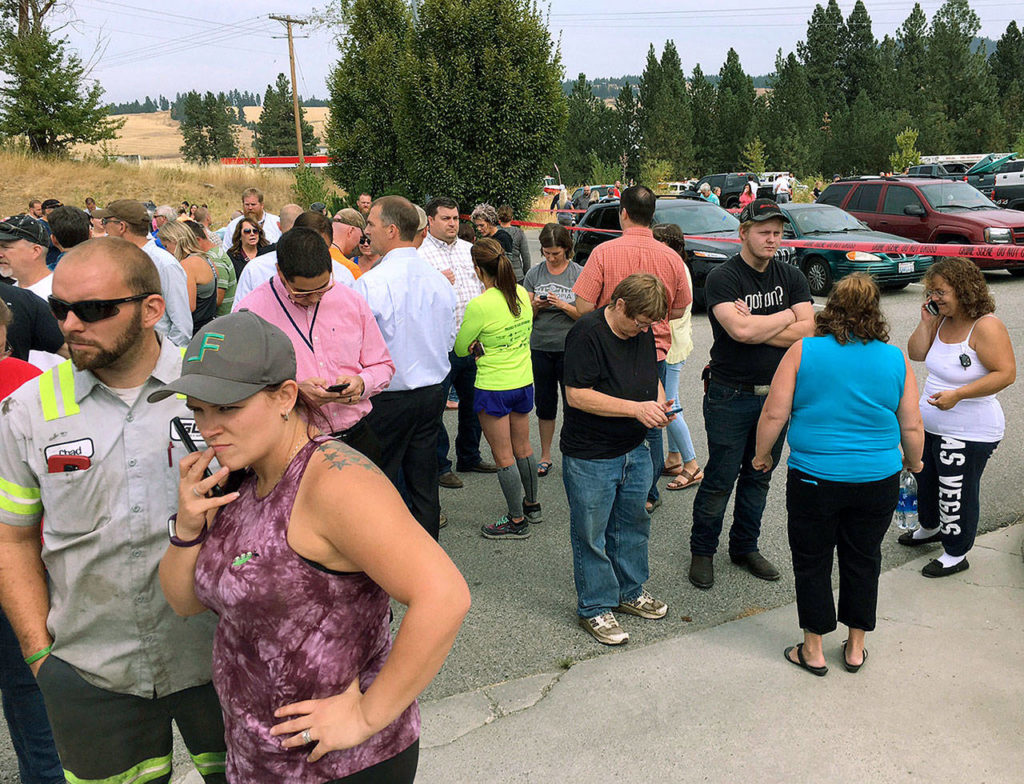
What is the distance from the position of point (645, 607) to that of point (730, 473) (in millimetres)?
897

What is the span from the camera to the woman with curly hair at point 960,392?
4258mm

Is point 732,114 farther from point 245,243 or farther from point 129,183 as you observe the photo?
point 245,243

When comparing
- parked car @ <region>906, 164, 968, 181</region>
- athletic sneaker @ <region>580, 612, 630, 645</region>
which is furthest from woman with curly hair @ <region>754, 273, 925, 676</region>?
parked car @ <region>906, 164, 968, 181</region>

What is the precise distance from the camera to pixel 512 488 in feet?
16.6

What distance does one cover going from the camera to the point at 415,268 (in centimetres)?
433

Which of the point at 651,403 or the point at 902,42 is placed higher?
the point at 902,42

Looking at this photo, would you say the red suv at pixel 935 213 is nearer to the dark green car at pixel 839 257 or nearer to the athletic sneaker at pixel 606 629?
the dark green car at pixel 839 257

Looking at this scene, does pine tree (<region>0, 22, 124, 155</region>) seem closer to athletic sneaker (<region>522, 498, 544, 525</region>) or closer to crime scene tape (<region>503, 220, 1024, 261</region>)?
crime scene tape (<region>503, 220, 1024, 261</region>)

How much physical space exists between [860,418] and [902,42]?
83444 mm

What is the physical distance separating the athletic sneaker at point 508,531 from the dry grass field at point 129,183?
2659cm

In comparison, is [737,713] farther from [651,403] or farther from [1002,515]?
[1002,515]

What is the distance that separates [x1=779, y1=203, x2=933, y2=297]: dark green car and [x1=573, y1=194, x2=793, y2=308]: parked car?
1.34 ft

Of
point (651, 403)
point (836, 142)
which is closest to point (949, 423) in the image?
point (651, 403)

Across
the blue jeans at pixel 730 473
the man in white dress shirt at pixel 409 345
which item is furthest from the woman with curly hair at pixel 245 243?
the blue jeans at pixel 730 473
